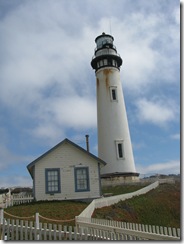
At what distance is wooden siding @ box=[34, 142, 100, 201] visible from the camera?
53.3 ft

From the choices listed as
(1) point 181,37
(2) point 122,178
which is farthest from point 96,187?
(1) point 181,37

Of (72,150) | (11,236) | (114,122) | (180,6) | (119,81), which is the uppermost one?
(119,81)

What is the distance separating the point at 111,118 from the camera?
26.8 meters

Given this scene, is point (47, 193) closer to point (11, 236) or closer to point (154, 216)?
point (154, 216)

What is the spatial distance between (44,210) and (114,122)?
16.0 meters

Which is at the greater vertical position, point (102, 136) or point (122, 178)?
point (102, 136)

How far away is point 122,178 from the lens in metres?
25.5

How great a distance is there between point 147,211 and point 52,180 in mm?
5915

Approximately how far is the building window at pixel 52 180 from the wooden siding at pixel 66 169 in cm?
18

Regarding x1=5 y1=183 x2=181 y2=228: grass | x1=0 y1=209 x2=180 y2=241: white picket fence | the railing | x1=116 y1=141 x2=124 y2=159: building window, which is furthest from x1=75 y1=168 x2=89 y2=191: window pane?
x1=0 y1=209 x2=180 y2=241: white picket fence

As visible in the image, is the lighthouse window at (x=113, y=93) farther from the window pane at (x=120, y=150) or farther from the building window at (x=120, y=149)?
the window pane at (x=120, y=150)

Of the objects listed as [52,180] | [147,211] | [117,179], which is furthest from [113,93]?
[147,211]

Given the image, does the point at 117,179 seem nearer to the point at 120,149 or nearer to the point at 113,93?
the point at 120,149

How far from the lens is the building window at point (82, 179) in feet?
54.6
